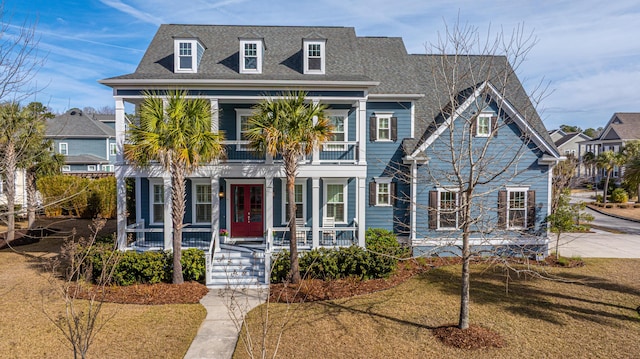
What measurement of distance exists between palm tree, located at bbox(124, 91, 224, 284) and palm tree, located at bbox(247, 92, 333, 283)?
5.44ft

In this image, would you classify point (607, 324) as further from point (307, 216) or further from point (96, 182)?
point (96, 182)

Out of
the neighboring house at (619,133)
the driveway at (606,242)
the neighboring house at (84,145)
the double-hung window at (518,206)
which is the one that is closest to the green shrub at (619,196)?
the driveway at (606,242)

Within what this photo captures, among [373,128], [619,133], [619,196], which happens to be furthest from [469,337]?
[619,133]

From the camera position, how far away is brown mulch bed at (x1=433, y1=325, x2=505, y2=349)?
8625mm

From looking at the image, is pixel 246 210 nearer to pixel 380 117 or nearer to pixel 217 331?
pixel 380 117

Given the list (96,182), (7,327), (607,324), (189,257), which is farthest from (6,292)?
(607,324)

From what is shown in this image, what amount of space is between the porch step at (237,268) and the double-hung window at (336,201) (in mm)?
4100

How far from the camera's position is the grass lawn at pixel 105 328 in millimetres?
8344

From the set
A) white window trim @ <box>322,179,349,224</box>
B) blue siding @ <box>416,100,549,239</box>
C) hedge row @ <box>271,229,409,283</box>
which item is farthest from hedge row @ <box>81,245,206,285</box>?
blue siding @ <box>416,100,549,239</box>

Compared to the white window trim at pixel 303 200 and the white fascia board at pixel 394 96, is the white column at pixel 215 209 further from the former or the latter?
the white fascia board at pixel 394 96

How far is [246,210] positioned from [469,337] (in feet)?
35.0

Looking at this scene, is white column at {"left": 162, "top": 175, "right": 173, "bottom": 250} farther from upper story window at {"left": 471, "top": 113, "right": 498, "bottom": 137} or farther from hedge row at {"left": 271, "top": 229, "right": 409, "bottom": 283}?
upper story window at {"left": 471, "top": 113, "right": 498, "bottom": 137}

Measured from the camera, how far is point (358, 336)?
9.09 metres

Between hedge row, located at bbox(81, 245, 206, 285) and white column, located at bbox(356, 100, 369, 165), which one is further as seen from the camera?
white column, located at bbox(356, 100, 369, 165)
